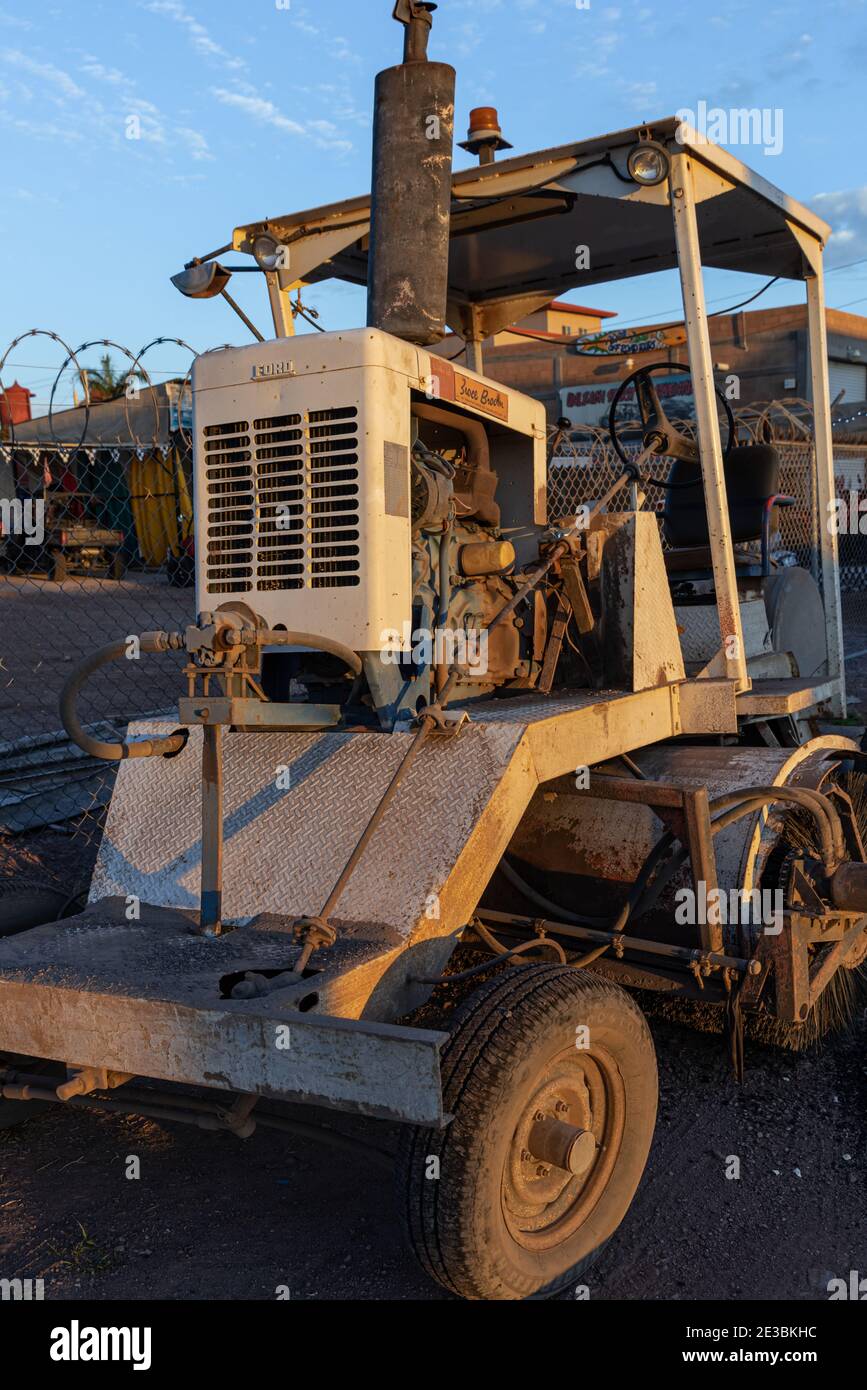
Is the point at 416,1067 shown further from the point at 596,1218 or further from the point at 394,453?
the point at 394,453

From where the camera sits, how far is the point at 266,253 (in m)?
5.00

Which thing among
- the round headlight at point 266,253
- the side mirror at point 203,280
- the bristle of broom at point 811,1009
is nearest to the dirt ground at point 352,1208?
the bristle of broom at point 811,1009

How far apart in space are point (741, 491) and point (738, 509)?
0.10 m

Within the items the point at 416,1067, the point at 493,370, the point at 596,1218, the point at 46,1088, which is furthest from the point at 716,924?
the point at 493,370

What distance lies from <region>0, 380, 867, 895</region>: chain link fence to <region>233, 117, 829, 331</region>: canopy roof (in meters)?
1.18

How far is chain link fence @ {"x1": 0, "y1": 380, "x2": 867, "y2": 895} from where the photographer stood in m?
6.55

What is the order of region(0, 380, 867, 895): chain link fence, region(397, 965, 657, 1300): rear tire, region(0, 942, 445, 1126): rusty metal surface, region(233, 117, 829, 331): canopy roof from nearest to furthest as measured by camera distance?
region(0, 942, 445, 1126): rusty metal surface, region(397, 965, 657, 1300): rear tire, region(233, 117, 829, 331): canopy roof, region(0, 380, 867, 895): chain link fence

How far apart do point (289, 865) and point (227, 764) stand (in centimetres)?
53

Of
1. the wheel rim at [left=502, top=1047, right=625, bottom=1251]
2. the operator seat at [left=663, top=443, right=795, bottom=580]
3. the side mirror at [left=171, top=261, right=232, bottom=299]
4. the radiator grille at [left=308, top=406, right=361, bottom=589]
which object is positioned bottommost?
the wheel rim at [left=502, top=1047, right=625, bottom=1251]

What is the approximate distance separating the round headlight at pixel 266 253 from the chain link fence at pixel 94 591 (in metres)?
1.37

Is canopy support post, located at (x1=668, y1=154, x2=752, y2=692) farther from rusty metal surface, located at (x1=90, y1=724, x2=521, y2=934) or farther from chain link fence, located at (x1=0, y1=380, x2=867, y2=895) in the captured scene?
chain link fence, located at (x1=0, y1=380, x2=867, y2=895)

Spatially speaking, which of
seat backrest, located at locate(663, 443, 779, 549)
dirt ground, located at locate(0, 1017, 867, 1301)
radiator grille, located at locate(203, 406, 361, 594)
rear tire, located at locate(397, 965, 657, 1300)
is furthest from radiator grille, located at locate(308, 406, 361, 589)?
seat backrest, located at locate(663, 443, 779, 549)

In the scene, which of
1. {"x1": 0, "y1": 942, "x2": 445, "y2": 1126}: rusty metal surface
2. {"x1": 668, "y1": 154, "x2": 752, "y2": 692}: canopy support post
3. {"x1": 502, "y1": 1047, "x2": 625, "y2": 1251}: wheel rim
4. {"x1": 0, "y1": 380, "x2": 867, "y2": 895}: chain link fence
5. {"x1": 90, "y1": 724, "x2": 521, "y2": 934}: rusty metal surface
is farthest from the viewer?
{"x1": 0, "y1": 380, "x2": 867, "y2": 895}: chain link fence
